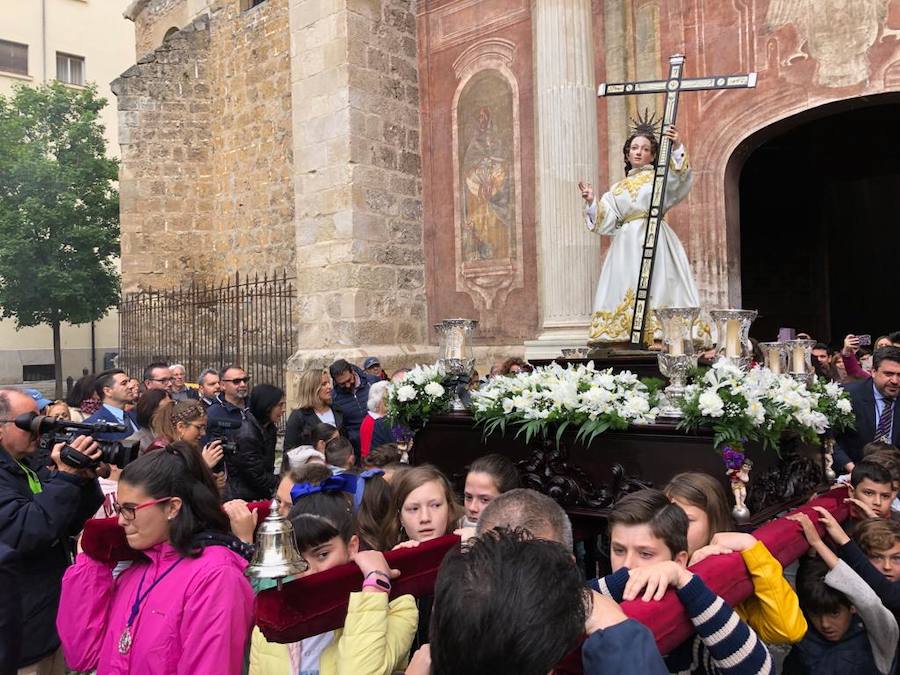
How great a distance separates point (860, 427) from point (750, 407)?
178 cm

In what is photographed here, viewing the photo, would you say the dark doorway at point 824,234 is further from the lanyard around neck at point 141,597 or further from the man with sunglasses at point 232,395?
the lanyard around neck at point 141,597

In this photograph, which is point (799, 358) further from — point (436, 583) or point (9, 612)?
point (9, 612)

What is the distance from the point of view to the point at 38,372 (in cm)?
2967

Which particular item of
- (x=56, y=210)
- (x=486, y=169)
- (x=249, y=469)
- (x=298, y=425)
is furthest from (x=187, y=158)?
(x=249, y=469)

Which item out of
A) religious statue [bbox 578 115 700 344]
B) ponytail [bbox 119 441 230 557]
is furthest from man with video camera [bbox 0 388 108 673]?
religious statue [bbox 578 115 700 344]

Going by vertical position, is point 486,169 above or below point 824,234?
above

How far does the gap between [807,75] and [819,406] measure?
Answer: 582cm

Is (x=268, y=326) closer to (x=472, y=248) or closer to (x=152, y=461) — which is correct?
(x=472, y=248)

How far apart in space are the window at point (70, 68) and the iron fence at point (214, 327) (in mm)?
17993

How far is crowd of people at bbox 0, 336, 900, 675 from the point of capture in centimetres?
158

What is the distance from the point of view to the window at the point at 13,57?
29078 mm

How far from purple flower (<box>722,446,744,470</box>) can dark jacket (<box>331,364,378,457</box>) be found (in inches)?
172

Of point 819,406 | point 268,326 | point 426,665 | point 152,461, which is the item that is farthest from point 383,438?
point 268,326

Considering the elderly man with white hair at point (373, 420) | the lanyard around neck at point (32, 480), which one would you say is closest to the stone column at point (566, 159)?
the elderly man with white hair at point (373, 420)
